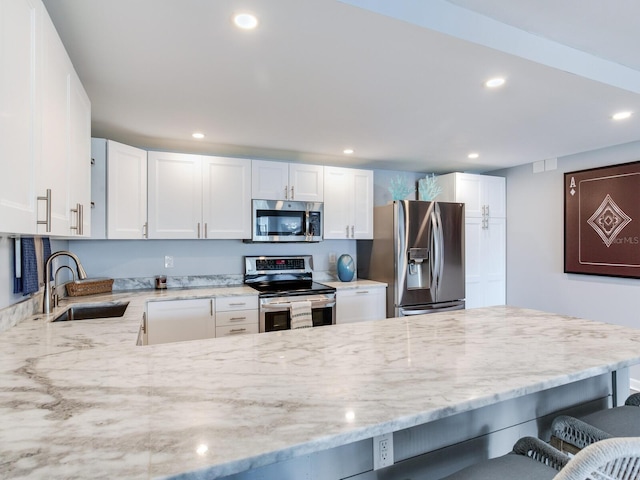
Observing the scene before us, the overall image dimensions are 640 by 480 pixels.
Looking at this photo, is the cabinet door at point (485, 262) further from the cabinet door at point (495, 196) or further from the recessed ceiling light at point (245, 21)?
the recessed ceiling light at point (245, 21)

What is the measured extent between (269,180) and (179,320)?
1.56 metres

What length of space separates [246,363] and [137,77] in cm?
174

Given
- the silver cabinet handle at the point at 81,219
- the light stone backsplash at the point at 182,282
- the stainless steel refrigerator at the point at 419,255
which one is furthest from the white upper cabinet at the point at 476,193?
the silver cabinet handle at the point at 81,219

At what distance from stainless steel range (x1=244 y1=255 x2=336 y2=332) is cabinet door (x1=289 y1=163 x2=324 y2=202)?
71cm

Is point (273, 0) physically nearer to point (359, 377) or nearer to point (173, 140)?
point (359, 377)

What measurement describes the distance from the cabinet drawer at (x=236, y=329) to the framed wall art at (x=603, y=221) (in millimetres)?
3301

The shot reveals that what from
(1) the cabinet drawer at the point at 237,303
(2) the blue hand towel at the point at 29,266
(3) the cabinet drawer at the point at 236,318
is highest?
(2) the blue hand towel at the point at 29,266

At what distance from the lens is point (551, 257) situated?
4.03 meters

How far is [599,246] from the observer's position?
11.6ft

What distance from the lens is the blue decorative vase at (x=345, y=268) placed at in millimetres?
3988

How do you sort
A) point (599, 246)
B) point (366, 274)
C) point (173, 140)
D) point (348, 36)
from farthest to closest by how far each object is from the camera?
point (366, 274) → point (599, 246) → point (173, 140) → point (348, 36)

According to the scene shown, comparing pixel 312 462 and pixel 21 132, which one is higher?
pixel 21 132

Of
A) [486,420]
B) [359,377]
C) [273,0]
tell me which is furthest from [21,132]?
[486,420]

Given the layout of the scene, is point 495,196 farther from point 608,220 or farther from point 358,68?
point 358,68
